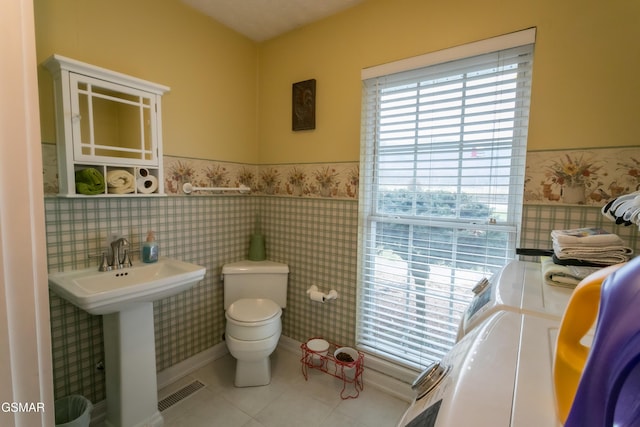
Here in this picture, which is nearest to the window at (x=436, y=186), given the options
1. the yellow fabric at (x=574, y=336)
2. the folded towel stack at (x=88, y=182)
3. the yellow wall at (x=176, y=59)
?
the yellow wall at (x=176, y=59)

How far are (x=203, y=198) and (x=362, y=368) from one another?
165cm

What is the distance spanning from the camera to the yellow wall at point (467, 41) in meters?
1.26

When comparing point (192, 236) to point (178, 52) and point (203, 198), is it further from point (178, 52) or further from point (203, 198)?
point (178, 52)

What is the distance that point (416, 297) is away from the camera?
1.88 m

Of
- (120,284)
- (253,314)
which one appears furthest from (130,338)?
(253,314)

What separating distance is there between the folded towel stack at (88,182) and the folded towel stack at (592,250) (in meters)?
2.01

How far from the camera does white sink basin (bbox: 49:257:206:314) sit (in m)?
1.29

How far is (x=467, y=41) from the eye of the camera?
1.58m

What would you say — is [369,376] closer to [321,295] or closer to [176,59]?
[321,295]

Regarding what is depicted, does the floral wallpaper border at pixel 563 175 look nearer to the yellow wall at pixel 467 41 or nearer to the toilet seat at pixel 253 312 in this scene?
the yellow wall at pixel 467 41

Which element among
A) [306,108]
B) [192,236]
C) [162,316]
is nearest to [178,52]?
[306,108]

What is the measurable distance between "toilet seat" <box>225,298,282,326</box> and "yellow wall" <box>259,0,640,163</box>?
110cm

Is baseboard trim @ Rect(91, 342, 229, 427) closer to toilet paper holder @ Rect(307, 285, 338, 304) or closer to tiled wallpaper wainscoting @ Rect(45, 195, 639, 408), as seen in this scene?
tiled wallpaper wainscoting @ Rect(45, 195, 639, 408)

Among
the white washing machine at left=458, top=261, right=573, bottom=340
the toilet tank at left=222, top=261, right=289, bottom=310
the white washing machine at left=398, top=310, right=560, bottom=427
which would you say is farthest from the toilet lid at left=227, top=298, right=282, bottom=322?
the white washing machine at left=398, top=310, right=560, bottom=427
